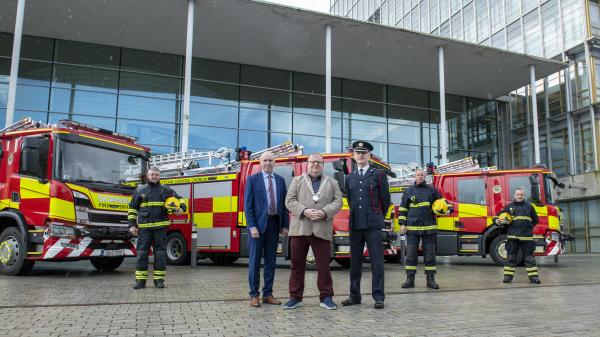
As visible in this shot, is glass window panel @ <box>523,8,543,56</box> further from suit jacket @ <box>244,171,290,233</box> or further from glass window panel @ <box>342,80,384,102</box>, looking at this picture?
suit jacket @ <box>244,171,290,233</box>

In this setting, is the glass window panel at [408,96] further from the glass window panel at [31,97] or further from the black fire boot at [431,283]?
the black fire boot at [431,283]

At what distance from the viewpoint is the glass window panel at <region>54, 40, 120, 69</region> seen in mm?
19875

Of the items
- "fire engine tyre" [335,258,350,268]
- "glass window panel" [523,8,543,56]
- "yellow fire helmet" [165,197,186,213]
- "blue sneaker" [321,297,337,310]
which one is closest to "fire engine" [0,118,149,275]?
"yellow fire helmet" [165,197,186,213]

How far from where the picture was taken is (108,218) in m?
8.31

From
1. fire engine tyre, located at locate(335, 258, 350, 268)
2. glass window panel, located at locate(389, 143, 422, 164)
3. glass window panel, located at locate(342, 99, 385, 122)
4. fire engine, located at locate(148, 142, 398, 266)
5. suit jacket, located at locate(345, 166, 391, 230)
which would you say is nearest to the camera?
suit jacket, located at locate(345, 166, 391, 230)

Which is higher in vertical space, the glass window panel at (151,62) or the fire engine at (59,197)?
the glass window panel at (151,62)

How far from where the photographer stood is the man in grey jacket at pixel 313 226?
17.1 ft

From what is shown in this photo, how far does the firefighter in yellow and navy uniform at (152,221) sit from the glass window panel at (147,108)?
14.0 meters

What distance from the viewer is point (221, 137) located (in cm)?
2108

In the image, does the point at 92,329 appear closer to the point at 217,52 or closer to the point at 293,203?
the point at 293,203

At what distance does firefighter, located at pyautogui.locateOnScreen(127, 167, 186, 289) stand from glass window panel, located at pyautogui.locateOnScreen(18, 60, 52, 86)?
14.9 meters

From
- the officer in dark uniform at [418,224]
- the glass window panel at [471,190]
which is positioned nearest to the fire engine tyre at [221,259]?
the officer in dark uniform at [418,224]

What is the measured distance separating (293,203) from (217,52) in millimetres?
16664

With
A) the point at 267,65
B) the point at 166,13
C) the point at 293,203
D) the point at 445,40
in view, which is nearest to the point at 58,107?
the point at 166,13
